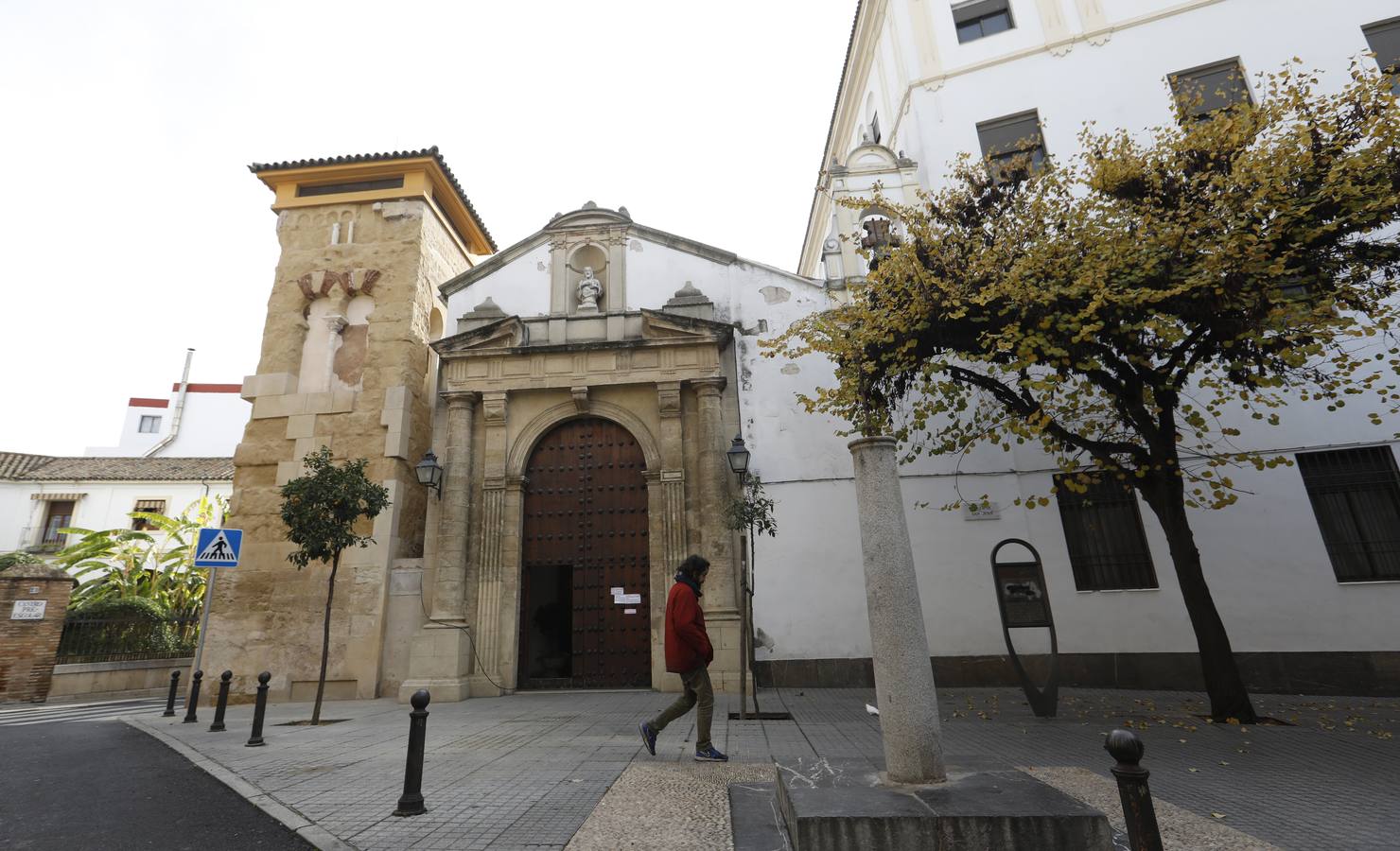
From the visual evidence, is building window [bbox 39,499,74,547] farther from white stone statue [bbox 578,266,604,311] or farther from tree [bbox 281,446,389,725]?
white stone statue [bbox 578,266,604,311]

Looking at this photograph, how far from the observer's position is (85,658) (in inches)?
517

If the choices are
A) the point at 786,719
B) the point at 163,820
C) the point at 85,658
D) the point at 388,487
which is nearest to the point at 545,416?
the point at 388,487

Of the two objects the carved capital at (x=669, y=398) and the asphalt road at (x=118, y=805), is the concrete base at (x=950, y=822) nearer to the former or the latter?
the asphalt road at (x=118, y=805)

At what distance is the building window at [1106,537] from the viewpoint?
9828mm

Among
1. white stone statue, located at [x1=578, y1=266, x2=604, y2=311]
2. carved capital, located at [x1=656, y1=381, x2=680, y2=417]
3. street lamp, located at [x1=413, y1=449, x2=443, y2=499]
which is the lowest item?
street lamp, located at [x1=413, y1=449, x2=443, y2=499]

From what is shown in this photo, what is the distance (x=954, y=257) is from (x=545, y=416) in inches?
291

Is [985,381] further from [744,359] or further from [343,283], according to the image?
[343,283]

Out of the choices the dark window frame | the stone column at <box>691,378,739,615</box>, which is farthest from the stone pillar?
the dark window frame

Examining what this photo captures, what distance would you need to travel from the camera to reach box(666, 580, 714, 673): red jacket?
5355mm

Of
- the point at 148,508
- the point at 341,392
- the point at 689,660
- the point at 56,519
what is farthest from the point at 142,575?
the point at 689,660

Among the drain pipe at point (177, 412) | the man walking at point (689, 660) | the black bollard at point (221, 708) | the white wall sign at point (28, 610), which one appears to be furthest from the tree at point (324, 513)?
the drain pipe at point (177, 412)

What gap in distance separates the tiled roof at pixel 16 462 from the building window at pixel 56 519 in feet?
5.64

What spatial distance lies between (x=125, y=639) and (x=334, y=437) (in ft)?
25.2

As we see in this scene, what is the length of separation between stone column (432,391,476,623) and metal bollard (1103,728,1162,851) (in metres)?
9.64
